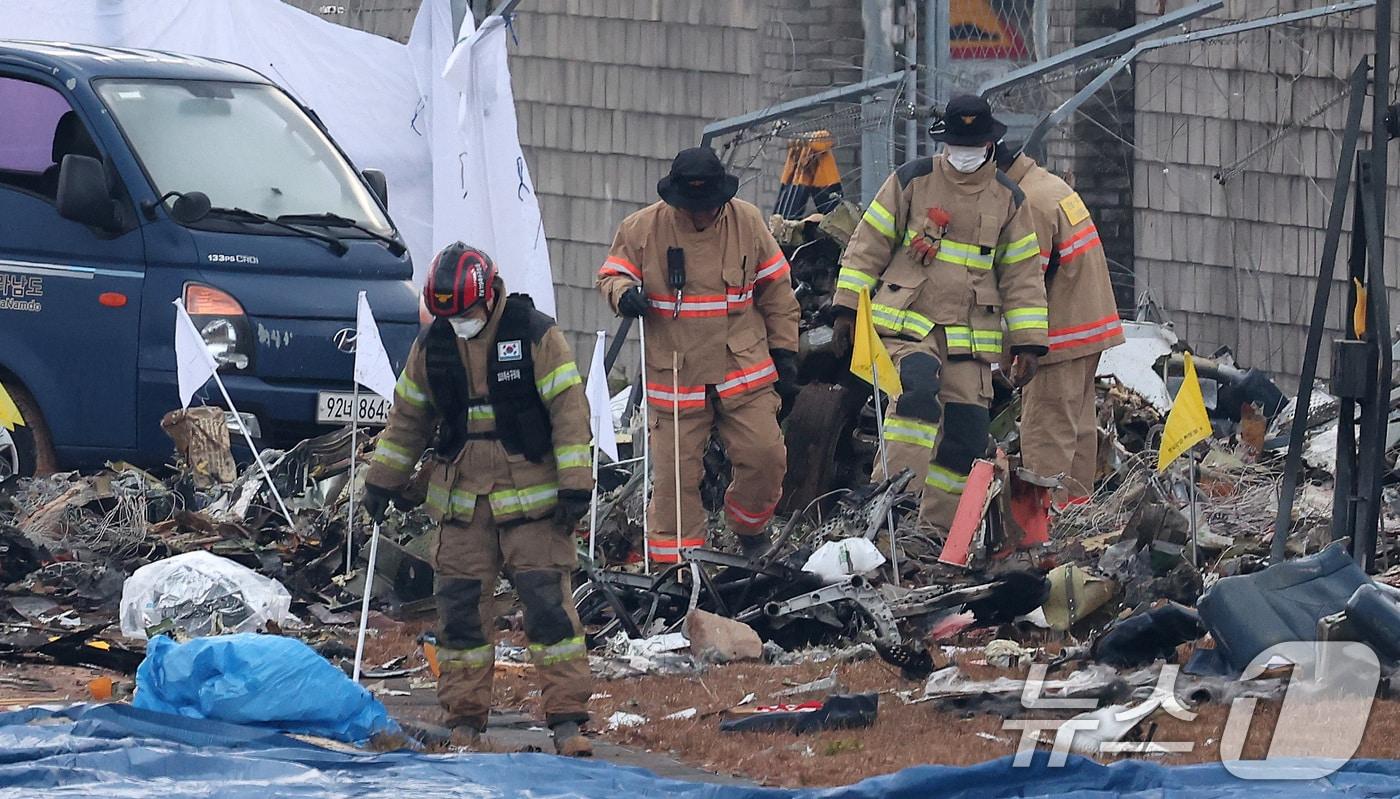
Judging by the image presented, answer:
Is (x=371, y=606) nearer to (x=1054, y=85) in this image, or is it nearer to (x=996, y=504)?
(x=996, y=504)

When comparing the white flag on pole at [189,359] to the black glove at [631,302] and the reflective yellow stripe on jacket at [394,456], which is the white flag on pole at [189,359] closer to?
the black glove at [631,302]

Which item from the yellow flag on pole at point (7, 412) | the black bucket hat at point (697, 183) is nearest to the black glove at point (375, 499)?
the black bucket hat at point (697, 183)

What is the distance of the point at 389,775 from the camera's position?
6527 mm

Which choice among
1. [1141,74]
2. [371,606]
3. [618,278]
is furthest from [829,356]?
[1141,74]

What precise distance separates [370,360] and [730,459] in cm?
174

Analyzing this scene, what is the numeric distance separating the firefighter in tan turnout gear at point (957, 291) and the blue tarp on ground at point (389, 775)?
362 cm

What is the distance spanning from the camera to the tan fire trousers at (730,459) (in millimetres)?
9984

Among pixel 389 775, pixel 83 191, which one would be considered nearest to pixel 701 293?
pixel 83 191

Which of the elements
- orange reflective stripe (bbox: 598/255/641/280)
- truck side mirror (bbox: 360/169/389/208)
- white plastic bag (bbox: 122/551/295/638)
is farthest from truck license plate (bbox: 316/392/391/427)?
white plastic bag (bbox: 122/551/295/638)

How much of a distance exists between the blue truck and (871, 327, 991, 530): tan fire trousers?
2637 mm

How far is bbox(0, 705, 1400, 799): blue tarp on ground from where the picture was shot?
239 inches

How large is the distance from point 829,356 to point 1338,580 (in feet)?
13.7

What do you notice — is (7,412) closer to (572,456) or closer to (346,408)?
(346,408)

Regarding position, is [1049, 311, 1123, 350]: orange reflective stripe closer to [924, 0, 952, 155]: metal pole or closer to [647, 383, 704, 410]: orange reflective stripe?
[647, 383, 704, 410]: orange reflective stripe
